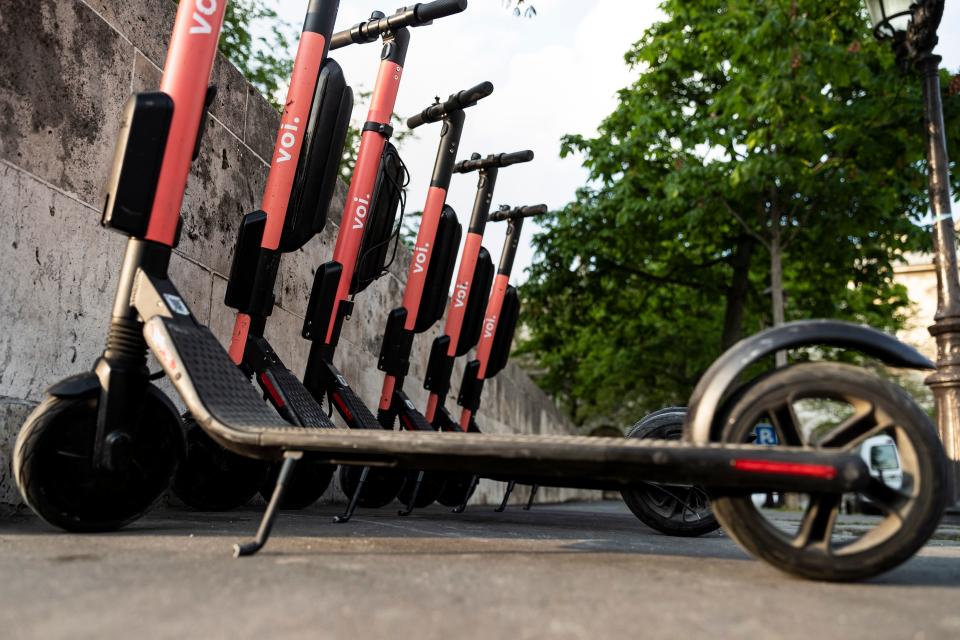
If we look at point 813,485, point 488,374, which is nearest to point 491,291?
point 488,374

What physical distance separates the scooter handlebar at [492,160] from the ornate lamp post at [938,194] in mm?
2866

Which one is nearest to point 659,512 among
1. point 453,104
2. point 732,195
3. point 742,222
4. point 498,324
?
point 453,104

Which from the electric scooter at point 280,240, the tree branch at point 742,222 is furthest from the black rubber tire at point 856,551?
the tree branch at point 742,222

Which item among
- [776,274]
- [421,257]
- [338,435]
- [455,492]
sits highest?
[776,274]

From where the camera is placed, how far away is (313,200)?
388 centimetres

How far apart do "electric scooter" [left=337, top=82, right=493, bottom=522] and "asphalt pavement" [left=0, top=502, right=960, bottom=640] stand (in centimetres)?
274

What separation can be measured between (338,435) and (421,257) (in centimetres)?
388

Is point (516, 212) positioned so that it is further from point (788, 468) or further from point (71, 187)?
point (788, 468)

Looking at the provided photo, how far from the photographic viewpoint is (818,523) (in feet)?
6.55

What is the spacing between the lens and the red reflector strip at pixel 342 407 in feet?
14.1

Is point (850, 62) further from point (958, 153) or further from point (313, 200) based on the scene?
point (313, 200)

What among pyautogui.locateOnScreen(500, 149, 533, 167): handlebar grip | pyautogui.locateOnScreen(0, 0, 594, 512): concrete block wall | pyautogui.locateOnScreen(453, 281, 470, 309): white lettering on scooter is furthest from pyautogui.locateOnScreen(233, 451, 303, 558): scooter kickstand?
pyautogui.locateOnScreen(500, 149, 533, 167): handlebar grip

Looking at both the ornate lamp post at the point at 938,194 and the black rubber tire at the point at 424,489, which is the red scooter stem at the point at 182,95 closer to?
the black rubber tire at the point at 424,489

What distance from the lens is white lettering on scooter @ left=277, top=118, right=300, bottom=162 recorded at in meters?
3.78
